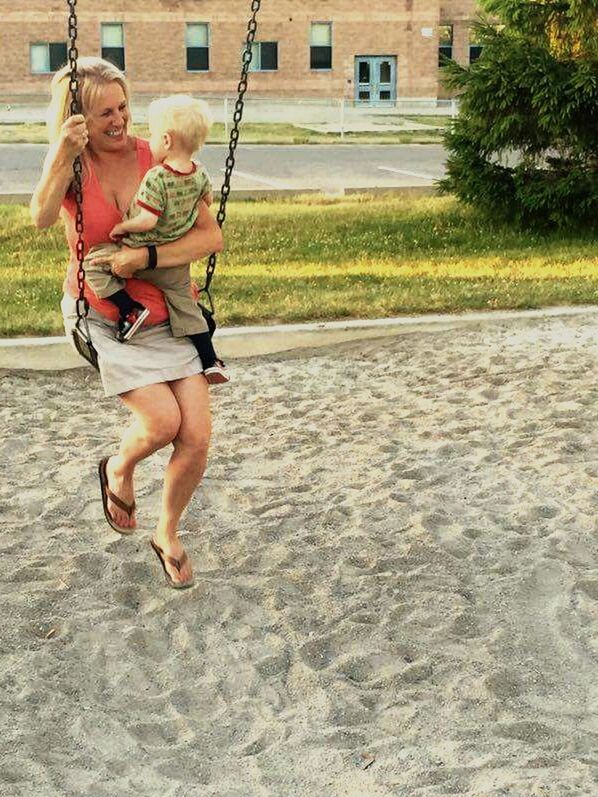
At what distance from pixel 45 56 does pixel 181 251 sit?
3973 cm

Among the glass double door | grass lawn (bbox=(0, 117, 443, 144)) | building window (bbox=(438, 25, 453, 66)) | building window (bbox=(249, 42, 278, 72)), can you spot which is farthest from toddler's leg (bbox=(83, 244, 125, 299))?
building window (bbox=(438, 25, 453, 66))

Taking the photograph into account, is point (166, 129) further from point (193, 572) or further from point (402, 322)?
point (402, 322)

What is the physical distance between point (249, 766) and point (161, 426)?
112 cm

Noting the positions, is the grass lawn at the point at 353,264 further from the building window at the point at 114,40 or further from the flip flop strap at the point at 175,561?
the building window at the point at 114,40

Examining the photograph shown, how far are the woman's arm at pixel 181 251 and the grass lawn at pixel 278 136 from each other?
21.5 m

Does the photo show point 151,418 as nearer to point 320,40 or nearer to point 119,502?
point 119,502

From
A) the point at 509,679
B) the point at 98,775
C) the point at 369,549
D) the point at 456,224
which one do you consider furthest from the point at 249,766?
the point at 456,224

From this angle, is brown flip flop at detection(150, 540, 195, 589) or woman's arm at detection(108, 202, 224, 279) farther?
brown flip flop at detection(150, 540, 195, 589)

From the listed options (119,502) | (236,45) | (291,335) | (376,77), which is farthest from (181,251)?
(376,77)

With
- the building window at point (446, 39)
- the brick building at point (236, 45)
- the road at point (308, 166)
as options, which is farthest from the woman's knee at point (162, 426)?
the building window at point (446, 39)

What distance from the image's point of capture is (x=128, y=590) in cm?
475

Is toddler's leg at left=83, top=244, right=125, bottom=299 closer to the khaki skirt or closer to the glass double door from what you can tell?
the khaki skirt

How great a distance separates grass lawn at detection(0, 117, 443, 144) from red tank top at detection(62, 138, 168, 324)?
21.5 m

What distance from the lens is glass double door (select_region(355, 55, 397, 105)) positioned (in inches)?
1674
